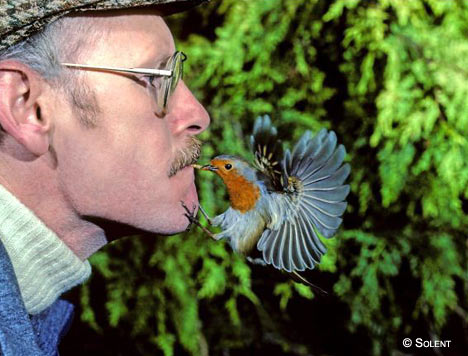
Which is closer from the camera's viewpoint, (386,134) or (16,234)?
(16,234)

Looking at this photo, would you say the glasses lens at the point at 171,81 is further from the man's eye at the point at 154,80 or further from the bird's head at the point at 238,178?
the bird's head at the point at 238,178

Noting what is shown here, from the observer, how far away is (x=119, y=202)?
1168 millimetres

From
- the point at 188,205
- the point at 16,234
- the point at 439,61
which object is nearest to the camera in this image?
the point at 188,205

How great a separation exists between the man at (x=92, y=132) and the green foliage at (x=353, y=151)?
0.82 m

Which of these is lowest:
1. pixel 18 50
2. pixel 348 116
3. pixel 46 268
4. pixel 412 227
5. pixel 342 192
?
pixel 412 227

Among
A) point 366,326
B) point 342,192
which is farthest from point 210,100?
point 342,192

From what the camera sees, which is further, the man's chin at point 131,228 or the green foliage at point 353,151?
the green foliage at point 353,151

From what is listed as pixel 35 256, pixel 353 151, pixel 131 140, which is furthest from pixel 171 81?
pixel 353 151

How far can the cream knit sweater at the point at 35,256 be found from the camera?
1181 mm

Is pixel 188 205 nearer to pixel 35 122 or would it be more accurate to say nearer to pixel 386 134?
pixel 35 122

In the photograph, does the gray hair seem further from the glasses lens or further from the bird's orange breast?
the bird's orange breast

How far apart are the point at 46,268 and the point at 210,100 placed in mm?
1193

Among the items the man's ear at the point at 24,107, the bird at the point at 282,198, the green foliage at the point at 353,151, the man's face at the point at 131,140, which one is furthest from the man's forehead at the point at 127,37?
the green foliage at the point at 353,151

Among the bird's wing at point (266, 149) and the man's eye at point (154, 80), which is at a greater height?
the man's eye at point (154, 80)
